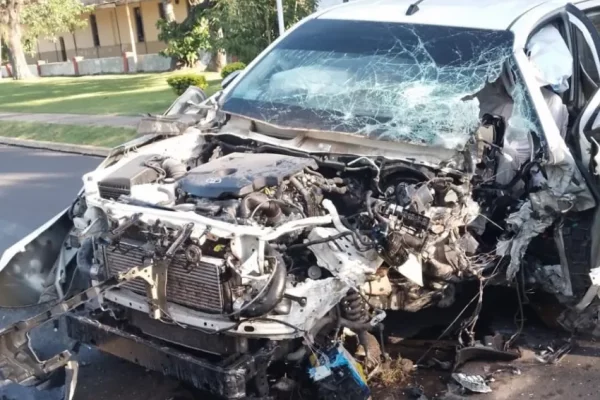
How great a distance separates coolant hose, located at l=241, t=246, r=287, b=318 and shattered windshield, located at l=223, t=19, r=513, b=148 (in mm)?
1296

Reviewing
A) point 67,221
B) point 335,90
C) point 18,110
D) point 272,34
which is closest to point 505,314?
point 335,90

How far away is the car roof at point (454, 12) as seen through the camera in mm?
4738

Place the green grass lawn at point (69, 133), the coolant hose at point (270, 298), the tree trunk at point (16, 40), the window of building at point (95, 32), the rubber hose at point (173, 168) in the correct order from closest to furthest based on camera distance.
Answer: the coolant hose at point (270, 298)
the rubber hose at point (173, 168)
the green grass lawn at point (69, 133)
the tree trunk at point (16, 40)
the window of building at point (95, 32)

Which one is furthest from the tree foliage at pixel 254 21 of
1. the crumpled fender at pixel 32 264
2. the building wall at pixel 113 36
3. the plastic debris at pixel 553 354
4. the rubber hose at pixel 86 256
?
the building wall at pixel 113 36

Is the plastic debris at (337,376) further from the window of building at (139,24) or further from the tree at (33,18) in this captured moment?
the window of building at (139,24)

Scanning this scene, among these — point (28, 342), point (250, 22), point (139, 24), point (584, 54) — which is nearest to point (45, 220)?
point (28, 342)

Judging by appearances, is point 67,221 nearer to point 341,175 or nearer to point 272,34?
point 341,175

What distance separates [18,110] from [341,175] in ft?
59.2

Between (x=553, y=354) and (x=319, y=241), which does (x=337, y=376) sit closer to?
(x=319, y=241)

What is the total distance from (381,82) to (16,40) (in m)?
34.5

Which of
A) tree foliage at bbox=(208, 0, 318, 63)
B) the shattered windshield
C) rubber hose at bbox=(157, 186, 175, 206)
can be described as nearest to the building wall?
tree foliage at bbox=(208, 0, 318, 63)

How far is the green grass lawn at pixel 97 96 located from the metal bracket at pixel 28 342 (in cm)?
1231

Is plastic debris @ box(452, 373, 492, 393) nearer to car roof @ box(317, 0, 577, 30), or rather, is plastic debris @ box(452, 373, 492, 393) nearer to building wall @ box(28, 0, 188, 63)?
car roof @ box(317, 0, 577, 30)

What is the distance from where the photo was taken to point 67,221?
5047mm
